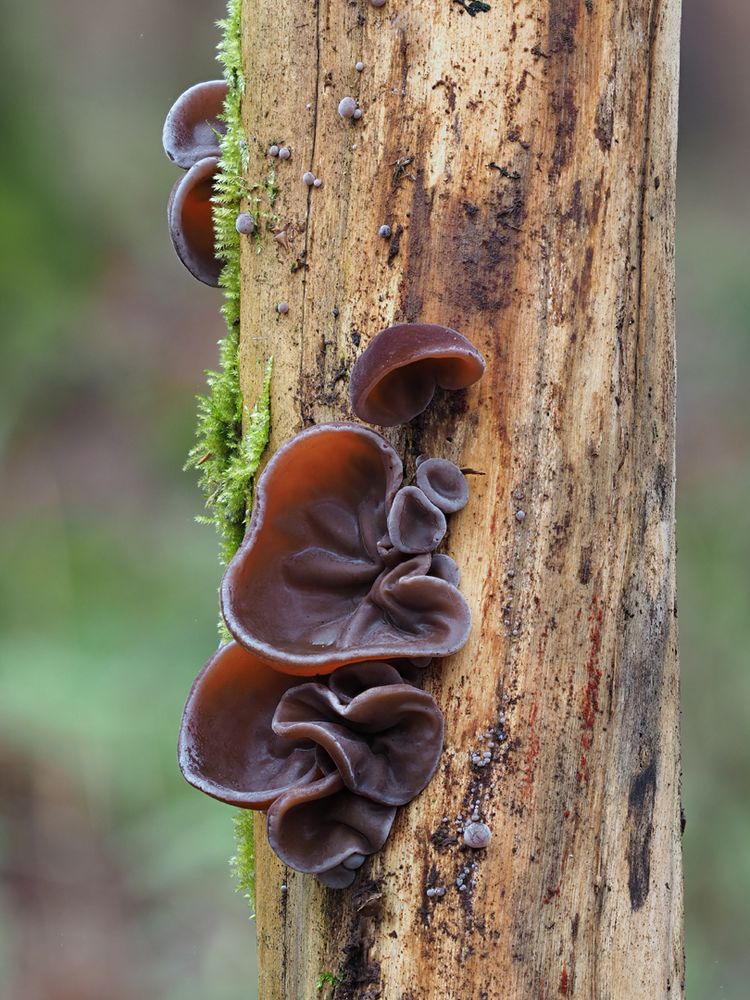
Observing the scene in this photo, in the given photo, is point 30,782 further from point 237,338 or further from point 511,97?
point 511,97

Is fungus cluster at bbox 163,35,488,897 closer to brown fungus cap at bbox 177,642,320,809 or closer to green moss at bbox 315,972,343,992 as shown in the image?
brown fungus cap at bbox 177,642,320,809

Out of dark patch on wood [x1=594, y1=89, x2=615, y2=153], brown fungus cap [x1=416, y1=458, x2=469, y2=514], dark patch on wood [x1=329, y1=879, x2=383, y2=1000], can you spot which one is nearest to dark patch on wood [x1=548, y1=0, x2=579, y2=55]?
dark patch on wood [x1=594, y1=89, x2=615, y2=153]

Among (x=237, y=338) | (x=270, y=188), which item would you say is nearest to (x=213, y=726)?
(x=237, y=338)

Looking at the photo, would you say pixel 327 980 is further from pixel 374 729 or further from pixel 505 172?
pixel 505 172

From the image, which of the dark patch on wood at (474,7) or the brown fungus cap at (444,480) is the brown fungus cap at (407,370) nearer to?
the brown fungus cap at (444,480)

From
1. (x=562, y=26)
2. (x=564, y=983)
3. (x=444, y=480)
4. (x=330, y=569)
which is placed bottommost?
(x=564, y=983)

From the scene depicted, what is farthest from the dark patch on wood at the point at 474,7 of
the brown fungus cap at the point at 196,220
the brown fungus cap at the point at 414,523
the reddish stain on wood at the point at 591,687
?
the reddish stain on wood at the point at 591,687

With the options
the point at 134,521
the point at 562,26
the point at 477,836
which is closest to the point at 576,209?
the point at 562,26
